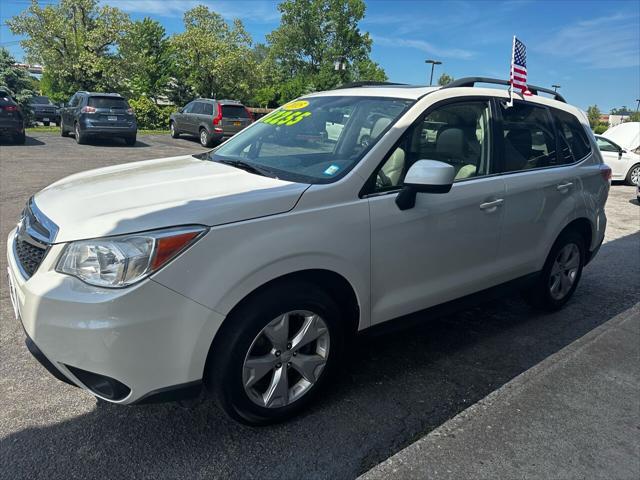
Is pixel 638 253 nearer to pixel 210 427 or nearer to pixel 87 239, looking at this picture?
pixel 210 427

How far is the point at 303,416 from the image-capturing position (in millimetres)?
2859

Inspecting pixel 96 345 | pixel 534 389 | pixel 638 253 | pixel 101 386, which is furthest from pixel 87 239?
pixel 638 253

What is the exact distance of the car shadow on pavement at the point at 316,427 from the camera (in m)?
2.43

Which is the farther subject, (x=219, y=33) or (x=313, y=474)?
(x=219, y=33)

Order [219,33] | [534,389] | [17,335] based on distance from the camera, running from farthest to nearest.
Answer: [219,33]
[17,335]
[534,389]

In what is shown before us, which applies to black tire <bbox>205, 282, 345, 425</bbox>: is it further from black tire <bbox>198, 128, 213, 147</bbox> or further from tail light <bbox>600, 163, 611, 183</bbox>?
black tire <bbox>198, 128, 213, 147</bbox>

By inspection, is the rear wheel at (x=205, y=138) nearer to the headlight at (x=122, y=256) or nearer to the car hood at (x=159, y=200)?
the car hood at (x=159, y=200)

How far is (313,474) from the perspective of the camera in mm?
2418

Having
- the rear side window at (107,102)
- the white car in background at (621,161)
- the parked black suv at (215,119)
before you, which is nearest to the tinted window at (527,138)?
the white car in background at (621,161)

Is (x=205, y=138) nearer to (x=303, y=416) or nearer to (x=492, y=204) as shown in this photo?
(x=492, y=204)

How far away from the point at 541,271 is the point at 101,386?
339 cm

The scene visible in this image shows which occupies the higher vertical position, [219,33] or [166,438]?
[219,33]

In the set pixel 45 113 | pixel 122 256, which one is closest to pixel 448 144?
pixel 122 256

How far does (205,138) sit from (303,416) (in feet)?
60.2
